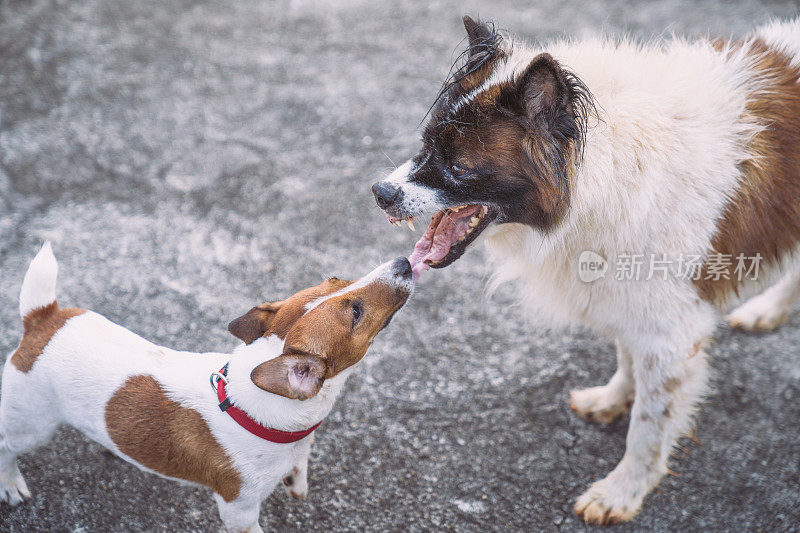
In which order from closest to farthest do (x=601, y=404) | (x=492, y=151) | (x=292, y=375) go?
(x=292, y=375)
(x=492, y=151)
(x=601, y=404)

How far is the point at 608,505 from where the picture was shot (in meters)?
2.87

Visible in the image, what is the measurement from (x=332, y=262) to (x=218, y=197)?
3.21 feet

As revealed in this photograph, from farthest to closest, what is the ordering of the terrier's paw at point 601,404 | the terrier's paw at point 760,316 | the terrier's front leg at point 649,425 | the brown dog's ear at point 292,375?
1. the terrier's paw at point 760,316
2. the terrier's paw at point 601,404
3. the terrier's front leg at point 649,425
4. the brown dog's ear at point 292,375

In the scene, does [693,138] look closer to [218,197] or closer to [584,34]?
[218,197]

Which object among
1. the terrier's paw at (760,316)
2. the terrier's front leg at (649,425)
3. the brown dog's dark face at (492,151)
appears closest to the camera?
the brown dog's dark face at (492,151)

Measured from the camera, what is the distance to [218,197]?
429cm

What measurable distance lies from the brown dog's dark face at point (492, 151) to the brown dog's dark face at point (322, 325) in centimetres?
28

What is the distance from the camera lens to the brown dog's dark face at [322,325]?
2.05 m

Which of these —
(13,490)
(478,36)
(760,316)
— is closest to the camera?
(478,36)

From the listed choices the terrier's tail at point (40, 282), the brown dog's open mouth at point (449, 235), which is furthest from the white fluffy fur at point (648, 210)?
the terrier's tail at point (40, 282)

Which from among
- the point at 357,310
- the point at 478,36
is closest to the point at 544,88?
the point at 478,36

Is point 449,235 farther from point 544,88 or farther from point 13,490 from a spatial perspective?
point 13,490

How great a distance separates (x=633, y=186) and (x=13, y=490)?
2.85m

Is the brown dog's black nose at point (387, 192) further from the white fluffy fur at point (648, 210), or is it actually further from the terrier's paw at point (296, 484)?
the terrier's paw at point (296, 484)
